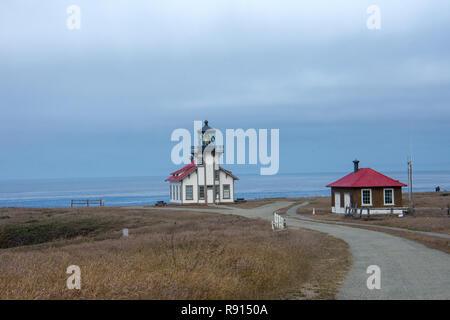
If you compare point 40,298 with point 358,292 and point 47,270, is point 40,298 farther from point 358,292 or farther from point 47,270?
point 358,292

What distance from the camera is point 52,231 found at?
36.3 meters

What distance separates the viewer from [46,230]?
1451 inches

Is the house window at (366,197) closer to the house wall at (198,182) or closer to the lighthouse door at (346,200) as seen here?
the lighthouse door at (346,200)

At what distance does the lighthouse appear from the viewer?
59469mm

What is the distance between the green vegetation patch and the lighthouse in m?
20.9

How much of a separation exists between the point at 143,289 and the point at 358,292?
16.3 feet

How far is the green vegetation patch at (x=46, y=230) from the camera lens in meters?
34.2

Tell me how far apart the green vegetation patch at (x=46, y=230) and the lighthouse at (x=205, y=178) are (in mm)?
20904

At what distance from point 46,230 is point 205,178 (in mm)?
26010

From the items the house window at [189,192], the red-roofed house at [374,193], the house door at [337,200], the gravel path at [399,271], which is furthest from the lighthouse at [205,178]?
the gravel path at [399,271]

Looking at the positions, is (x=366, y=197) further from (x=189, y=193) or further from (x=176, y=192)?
(x=176, y=192)

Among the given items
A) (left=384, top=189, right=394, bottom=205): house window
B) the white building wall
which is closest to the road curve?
(left=384, top=189, right=394, bottom=205): house window

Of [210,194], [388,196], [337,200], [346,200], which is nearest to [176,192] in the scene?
[210,194]
